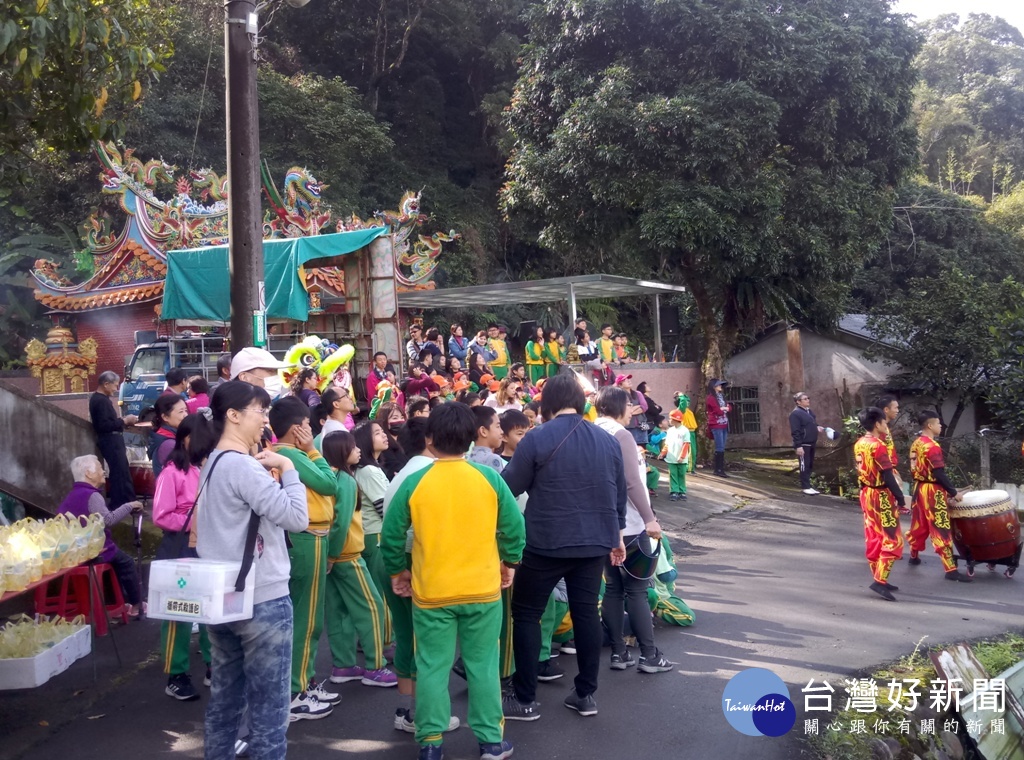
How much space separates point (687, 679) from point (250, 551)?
3.24 meters

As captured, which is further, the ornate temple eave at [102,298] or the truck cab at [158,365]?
the ornate temple eave at [102,298]

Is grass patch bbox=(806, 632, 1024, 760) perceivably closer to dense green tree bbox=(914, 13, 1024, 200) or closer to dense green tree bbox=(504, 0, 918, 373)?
dense green tree bbox=(504, 0, 918, 373)

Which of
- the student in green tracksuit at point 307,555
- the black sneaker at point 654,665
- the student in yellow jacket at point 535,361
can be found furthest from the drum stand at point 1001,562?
the student in yellow jacket at point 535,361

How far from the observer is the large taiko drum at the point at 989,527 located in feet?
28.1

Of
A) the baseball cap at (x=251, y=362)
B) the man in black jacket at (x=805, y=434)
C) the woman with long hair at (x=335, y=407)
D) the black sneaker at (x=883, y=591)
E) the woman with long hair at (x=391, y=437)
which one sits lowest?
the black sneaker at (x=883, y=591)

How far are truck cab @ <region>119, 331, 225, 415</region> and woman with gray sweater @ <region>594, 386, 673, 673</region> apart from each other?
9.45 m

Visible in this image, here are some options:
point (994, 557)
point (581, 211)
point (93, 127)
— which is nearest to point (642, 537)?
point (994, 557)

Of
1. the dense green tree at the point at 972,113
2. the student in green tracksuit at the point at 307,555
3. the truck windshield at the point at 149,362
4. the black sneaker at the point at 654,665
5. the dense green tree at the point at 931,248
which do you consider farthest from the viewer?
the dense green tree at the point at 972,113

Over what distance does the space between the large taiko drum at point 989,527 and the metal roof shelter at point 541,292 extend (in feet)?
24.7

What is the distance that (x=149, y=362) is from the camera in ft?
47.8

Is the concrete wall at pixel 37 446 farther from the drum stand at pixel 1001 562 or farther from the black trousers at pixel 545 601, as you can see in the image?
the drum stand at pixel 1001 562

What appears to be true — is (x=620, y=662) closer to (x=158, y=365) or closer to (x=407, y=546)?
(x=407, y=546)

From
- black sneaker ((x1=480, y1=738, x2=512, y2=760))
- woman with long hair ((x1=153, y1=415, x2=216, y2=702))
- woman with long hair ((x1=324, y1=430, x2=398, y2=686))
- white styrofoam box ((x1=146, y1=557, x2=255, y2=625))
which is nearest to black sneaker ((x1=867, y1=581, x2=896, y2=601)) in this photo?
woman with long hair ((x1=324, y1=430, x2=398, y2=686))

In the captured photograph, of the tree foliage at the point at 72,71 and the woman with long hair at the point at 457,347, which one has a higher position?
the tree foliage at the point at 72,71
